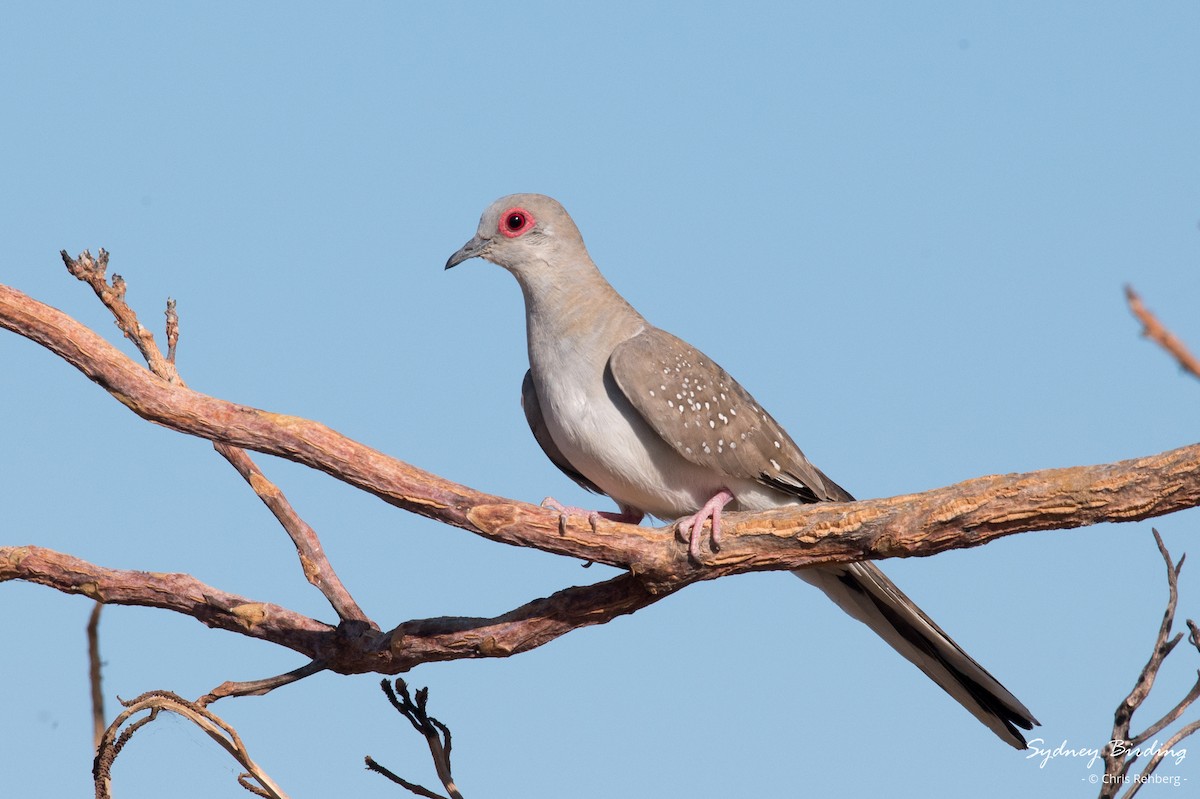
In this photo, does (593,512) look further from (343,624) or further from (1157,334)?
(1157,334)

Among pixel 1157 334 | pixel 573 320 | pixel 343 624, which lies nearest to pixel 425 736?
pixel 343 624

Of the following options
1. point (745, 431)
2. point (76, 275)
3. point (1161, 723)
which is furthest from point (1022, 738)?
point (76, 275)

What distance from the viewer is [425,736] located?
5230 mm

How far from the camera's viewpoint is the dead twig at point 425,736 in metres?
5.18

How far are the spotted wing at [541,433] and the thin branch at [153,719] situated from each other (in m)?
2.37

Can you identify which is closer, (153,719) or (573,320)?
(153,719)

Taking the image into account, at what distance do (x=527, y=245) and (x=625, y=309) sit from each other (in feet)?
2.05

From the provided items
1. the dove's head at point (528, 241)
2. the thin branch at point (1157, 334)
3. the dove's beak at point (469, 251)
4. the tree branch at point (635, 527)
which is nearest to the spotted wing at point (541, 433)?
the dove's head at point (528, 241)

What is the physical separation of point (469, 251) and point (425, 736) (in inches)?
100

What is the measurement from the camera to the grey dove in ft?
17.8

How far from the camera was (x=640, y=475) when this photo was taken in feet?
18.7

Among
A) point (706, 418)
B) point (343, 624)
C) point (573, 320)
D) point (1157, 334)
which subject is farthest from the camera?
point (573, 320)

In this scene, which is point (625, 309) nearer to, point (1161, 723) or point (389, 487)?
point (389, 487)

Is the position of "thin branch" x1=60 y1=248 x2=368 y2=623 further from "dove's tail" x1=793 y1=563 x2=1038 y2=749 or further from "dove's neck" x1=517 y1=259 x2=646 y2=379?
"dove's tail" x1=793 y1=563 x2=1038 y2=749
